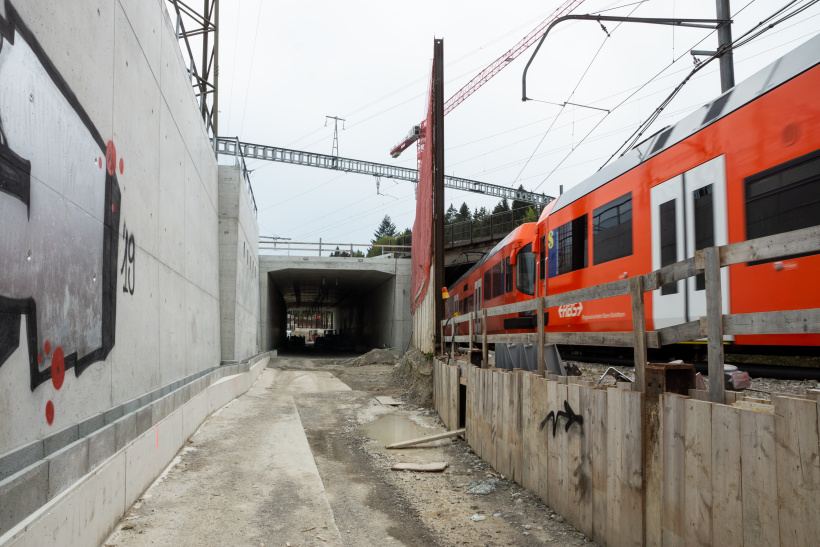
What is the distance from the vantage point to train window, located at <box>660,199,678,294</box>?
8195 millimetres

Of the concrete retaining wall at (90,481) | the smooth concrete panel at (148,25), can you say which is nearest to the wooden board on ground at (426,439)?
the concrete retaining wall at (90,481)

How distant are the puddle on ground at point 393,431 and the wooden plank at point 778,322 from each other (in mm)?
7035

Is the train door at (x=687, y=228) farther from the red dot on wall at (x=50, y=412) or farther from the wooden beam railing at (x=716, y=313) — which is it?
the red dot on wall at (x=50, y=412)

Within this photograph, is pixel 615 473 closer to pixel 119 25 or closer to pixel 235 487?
pixel 235 487

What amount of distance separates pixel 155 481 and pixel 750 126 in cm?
787

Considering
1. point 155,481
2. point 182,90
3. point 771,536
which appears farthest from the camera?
point 182,90

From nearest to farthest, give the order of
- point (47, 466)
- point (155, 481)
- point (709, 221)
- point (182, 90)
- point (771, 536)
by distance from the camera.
Answer: point (771, 536), point (47, 466), point (155, 481), point (709, 221), point (182, 90)

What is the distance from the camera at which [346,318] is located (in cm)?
7431

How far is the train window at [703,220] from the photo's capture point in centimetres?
746

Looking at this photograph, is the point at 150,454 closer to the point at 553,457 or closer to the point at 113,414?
the point at 113,414

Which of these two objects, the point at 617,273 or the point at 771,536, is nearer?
the point at 771,536

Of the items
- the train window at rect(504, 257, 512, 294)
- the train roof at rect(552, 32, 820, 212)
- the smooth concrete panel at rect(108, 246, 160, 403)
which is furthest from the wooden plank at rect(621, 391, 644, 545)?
the train window at rect(504, 257, 512, 294)

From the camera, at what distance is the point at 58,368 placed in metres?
4.64

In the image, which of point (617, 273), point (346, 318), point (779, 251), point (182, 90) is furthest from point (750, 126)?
point (346, 318)
